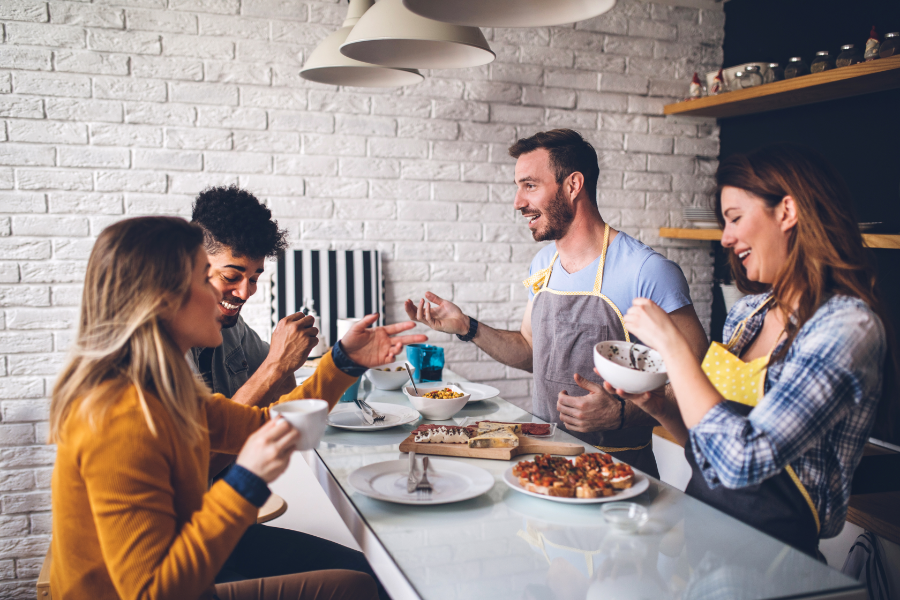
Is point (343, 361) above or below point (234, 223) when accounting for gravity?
below

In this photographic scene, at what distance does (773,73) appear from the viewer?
8.99 feet

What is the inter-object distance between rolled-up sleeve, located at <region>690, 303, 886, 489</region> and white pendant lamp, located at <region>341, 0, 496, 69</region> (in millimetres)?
992

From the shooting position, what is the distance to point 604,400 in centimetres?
158

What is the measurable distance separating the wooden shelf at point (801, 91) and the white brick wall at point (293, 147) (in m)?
0.21

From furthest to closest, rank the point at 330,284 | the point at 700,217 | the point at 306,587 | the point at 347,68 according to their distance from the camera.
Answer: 1. the point at 700,217
2. the point at 330,284
3. the point at 347,68
4. the point at 306,587

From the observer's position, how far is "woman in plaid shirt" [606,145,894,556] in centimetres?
99

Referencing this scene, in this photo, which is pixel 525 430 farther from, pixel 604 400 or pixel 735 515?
pixel 735 515

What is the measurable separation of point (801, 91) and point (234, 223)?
7.40 feet

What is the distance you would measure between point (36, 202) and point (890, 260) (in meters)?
3.31

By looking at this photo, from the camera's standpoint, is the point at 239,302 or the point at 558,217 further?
the point at 558,217

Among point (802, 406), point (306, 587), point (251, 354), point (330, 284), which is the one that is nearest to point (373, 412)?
point (306, 587)

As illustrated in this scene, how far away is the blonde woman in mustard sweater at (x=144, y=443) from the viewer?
2.84 ft

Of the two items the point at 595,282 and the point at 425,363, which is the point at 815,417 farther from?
the point at 425,363

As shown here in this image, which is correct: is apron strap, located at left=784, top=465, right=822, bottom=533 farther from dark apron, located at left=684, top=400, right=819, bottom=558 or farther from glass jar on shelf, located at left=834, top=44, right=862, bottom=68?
glass jar on shelf, located at left=834, top=44, right=862, bottom=68
